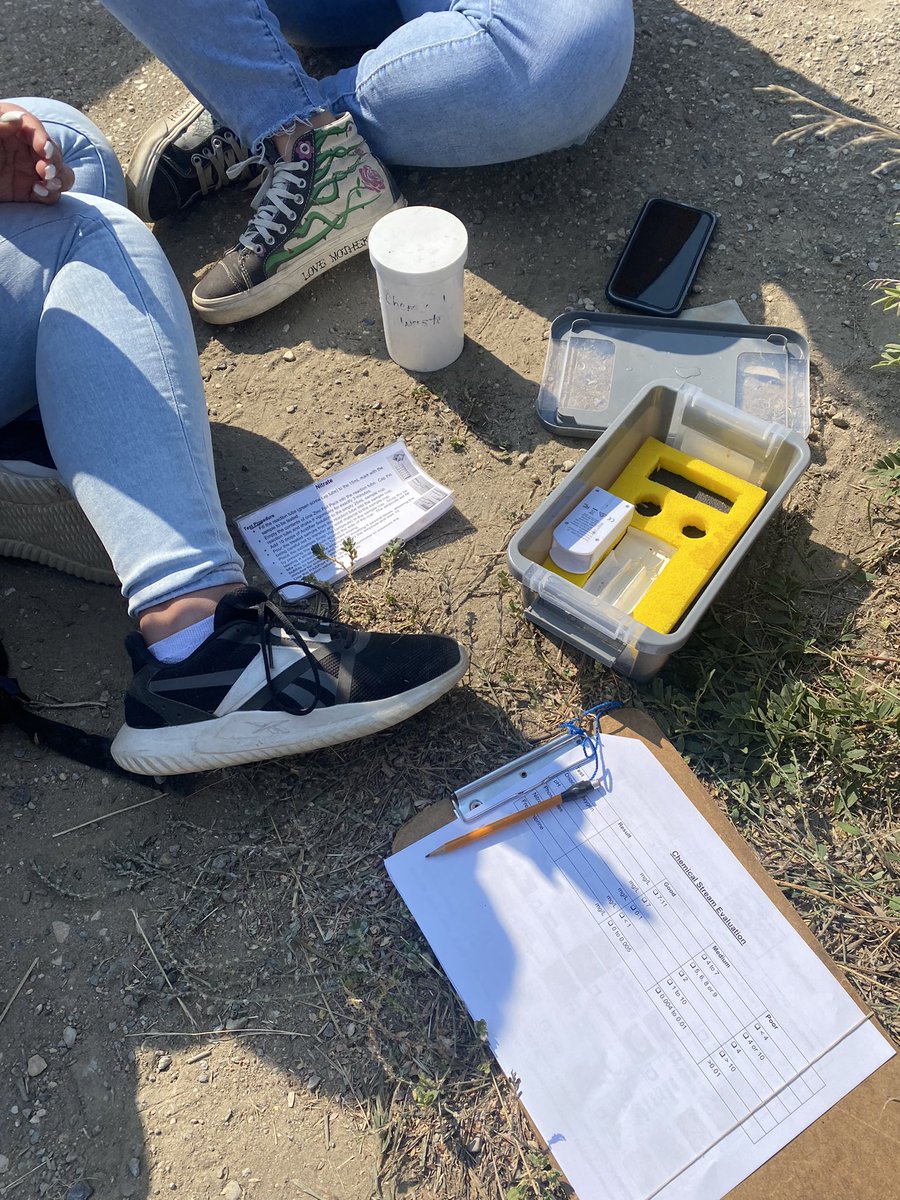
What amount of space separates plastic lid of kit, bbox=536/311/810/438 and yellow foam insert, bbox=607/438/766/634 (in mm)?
223

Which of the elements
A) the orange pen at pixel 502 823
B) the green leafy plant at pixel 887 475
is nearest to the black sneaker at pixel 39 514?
the orange pen at pixel 502 823

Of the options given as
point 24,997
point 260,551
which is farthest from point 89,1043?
point 260,551

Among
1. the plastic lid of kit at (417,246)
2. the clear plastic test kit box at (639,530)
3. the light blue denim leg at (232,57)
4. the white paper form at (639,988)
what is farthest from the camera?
the light blue denim leg at (232,57)

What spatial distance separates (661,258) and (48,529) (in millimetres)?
1459

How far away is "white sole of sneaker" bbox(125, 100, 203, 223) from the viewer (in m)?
2.04

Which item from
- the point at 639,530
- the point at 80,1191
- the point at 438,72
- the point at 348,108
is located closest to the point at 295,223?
the point at 348,108

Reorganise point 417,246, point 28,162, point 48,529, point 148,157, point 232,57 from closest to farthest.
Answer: point 28,162 → point 48,529 → point 417,246 → point 232,57 → point 148,157

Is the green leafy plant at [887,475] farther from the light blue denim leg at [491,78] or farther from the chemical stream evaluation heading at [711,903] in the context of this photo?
the light blue denim leg at [491,78]

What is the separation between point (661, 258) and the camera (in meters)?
1.95

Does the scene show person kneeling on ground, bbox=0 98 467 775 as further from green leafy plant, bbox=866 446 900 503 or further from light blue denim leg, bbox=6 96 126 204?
green leafy plant, bbox=866 446 900 503

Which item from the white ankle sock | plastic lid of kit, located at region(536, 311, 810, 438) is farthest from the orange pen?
plastic lid of kit, located at region(536, 311, 810, 438)

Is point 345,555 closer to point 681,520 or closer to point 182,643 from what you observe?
point 182,643

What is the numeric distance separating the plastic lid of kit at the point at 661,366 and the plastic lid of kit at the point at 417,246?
0.35 meters

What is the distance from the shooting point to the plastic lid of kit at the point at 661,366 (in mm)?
1749
